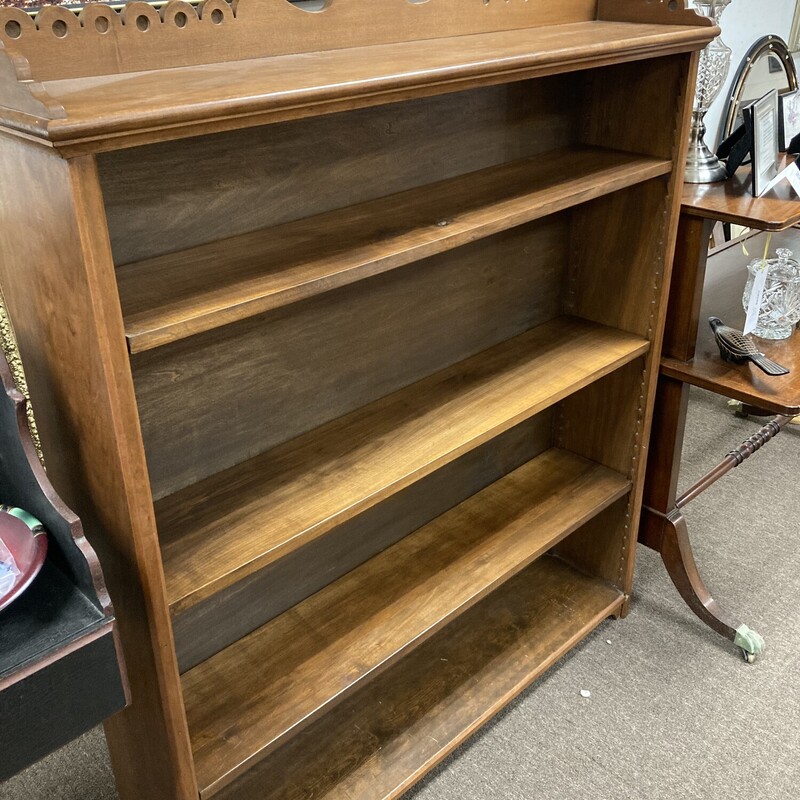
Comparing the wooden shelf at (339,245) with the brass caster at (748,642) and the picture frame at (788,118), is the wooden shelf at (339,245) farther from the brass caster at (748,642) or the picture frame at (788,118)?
the brass caster at (748,642)

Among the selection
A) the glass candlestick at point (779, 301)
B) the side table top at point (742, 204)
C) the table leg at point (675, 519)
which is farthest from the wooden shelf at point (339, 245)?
the table leg at point (675, 519)

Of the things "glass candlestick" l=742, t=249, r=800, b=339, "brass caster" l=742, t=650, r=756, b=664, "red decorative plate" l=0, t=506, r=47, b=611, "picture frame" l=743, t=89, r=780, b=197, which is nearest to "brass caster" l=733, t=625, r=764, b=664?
"brass caster" l=742, t=650, r=756, b=664

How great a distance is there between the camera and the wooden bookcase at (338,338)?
39.7 inches

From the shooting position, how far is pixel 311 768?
5.55 ft

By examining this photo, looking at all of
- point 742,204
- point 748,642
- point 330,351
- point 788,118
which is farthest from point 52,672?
point 788,118

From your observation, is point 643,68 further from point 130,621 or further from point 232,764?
point 232,764

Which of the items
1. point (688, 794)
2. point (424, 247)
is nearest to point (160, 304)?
point (424, 247)

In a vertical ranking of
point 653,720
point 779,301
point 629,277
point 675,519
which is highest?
point 629,277

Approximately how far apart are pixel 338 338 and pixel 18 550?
0.67m

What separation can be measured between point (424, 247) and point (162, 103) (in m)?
0.46

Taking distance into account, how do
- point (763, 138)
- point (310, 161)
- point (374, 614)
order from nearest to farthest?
point (310, 161) < point (374, 614) < point (763, 138)

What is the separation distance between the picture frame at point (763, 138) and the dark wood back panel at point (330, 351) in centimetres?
41

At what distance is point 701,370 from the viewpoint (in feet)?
6.03

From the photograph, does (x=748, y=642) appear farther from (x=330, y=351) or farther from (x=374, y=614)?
(x=330, y=351)
